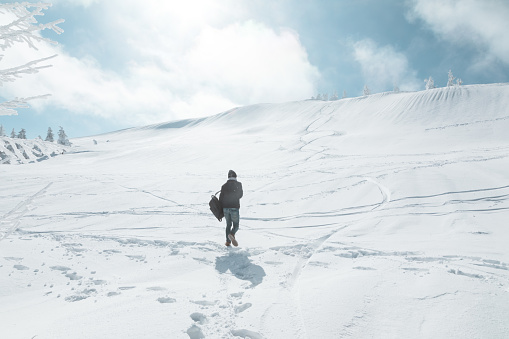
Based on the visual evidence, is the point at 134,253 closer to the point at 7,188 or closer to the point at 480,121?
the point at 7,188

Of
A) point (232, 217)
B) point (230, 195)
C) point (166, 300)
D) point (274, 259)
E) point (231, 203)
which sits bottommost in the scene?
point (166, 300)

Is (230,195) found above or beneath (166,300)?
above

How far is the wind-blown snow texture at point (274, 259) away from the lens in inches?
138

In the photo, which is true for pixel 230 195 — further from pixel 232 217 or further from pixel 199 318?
pixel 199 318

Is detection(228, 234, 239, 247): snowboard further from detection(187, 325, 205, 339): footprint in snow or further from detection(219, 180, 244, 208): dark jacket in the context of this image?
detection(187, 325, 205, 339): footprint in snow

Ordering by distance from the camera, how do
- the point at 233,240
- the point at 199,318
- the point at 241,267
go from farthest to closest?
1. the point at 233,240
2. the point at 241,267
3. the point at 199,318

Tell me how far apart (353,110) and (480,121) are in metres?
27.5

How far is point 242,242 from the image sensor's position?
7758 millimetres

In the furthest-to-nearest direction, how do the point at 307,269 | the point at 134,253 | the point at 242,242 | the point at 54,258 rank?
the point at 242,242
the point at 134,253
the point at 54,258
the point at 307,269

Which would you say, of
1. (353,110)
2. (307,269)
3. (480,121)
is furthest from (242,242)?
(353,110)

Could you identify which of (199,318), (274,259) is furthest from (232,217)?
(199,318)

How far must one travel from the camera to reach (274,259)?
6270 mm

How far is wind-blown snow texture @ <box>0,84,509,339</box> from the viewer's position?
3494mm

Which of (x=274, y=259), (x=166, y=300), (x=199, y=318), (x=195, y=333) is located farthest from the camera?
(x=274, y=259)
